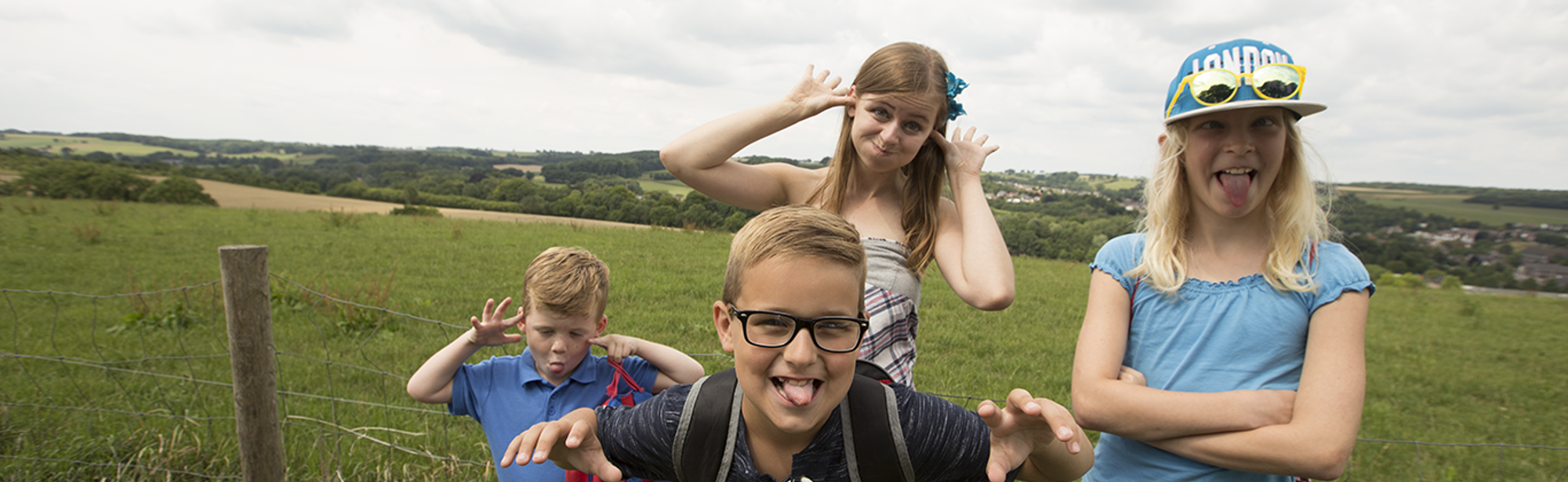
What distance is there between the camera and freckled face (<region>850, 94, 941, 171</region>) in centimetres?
203

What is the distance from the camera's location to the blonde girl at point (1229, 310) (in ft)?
5.35

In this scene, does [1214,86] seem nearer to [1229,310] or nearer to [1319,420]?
[1229,310]

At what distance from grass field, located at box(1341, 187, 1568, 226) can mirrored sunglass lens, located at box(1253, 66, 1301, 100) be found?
2063 inches

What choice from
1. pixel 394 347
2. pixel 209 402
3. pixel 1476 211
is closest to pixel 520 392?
pixel 209 402

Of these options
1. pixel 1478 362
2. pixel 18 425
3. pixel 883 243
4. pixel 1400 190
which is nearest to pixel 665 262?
pixel 18 425

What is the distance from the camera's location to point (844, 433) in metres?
1.48

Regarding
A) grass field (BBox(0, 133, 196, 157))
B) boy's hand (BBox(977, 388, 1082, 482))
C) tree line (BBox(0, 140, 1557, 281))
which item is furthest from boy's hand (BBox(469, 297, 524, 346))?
grass field (BBox(0, 133, 196, 157))

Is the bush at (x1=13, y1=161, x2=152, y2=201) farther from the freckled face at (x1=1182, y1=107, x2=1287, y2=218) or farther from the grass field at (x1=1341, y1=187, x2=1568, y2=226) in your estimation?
the grass field at (x1=1341, y1=187, x2=1568, y2=226)

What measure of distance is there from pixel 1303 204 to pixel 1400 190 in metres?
72.2

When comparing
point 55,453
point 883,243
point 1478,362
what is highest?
point 883,243

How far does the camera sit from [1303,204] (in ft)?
5.73

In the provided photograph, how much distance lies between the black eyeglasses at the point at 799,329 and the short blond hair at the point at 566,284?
1.05 metres

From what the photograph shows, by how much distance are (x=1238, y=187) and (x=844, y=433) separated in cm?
120

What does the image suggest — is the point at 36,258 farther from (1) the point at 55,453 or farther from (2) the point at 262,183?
(2) the point at 262,183
